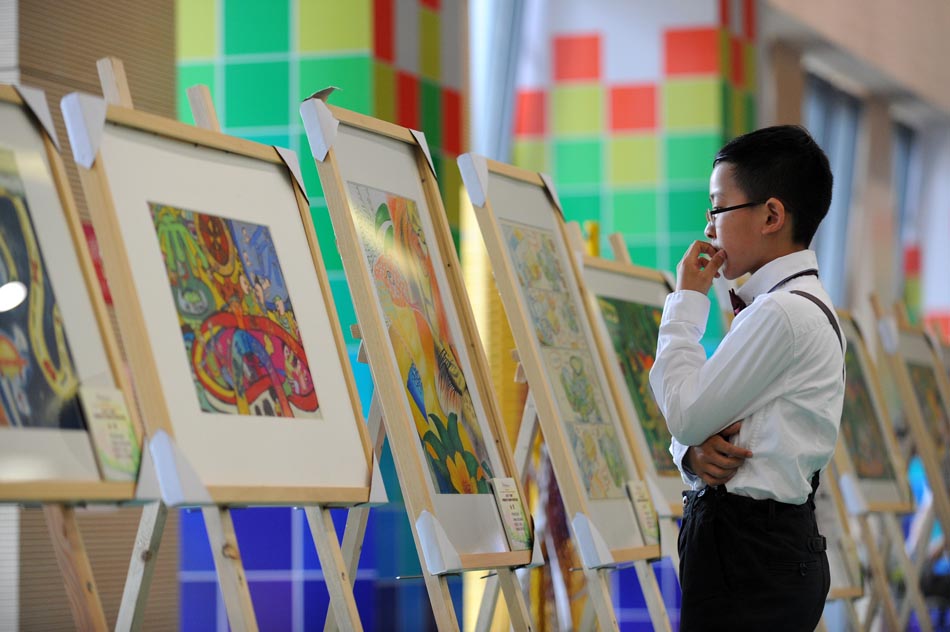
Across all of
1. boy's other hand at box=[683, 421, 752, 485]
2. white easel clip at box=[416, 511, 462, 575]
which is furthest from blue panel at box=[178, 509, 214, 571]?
boy's other hand at box=[683, 421, 752, 485]

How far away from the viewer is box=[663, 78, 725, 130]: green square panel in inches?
269

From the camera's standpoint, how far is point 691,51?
22.6 feet

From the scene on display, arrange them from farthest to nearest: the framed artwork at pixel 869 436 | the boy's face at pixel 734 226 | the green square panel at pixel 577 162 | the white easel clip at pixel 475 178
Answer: the green square panel at pixel 577 162 < the framed artwork at pixel 869 436 < the white easel clip at pixel 475 178 < the boy's face at pixel 734 226

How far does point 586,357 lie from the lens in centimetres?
328

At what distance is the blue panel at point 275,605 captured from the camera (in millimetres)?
4492

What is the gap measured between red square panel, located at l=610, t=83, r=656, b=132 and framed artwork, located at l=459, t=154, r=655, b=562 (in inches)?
145

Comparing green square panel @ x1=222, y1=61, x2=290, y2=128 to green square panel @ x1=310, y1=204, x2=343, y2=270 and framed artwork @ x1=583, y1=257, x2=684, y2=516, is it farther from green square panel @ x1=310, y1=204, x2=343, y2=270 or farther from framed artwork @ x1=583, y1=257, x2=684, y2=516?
framed artwork @ x1=583, y1=257, x2=684, y2=516

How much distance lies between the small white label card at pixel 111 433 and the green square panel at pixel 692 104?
5.18m

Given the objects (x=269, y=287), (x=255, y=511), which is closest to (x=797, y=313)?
(x=269, y=287)

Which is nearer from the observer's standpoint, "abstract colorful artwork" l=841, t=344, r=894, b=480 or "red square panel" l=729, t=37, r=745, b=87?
"abstract colorful artwork" l=841, t=344, r=894, b=480

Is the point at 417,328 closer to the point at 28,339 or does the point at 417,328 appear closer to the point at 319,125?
the point at 319,125

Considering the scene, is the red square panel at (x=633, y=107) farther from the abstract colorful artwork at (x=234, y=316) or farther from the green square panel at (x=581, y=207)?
the abstract colorful artwork at (x=234, y=316)

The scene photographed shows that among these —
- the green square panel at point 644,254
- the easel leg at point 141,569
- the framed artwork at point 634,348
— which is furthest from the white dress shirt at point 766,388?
the green square panel at point 644,254

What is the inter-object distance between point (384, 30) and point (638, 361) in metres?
1.61
